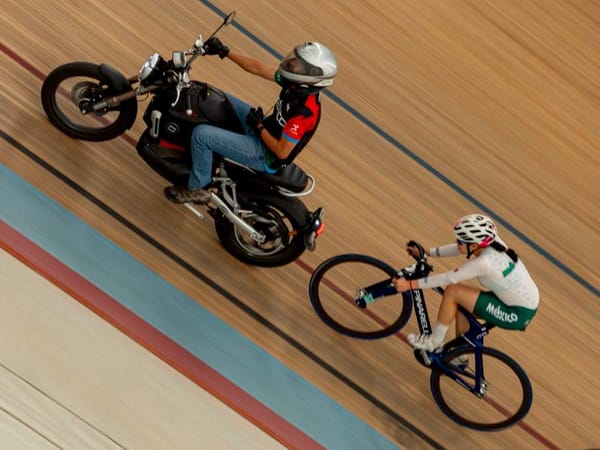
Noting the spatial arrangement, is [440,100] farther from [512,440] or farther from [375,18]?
[512,440]

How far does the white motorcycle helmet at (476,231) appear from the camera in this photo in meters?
4.32

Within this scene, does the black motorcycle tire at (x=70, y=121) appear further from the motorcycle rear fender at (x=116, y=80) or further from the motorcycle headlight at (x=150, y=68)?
the motorcycle headlight at (x=150, y=68)

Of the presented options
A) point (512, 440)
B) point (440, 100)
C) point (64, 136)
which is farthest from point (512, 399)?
point (64, 136)

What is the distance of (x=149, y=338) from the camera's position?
4.57 metres

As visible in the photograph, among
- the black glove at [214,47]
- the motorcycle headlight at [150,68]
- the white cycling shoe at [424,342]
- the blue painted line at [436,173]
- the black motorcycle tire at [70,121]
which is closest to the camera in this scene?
the black glove at [214,47]

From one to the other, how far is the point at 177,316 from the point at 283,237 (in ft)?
2.48

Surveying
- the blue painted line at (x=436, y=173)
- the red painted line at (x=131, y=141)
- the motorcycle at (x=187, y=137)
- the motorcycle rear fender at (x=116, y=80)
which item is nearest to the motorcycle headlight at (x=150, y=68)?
the motorcycle at (x=187, y=137)

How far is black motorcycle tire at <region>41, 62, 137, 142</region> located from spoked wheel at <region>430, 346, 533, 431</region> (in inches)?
91.1

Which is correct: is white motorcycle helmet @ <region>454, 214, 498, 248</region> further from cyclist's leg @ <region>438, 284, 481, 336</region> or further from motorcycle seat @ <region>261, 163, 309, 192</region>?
motorcycle seat @ <region>261, 163, 309, 192</region>

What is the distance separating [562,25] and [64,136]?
431cm

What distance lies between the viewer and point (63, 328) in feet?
14.3

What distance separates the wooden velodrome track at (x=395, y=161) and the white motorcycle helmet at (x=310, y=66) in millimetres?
1305

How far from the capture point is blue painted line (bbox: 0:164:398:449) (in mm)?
4633

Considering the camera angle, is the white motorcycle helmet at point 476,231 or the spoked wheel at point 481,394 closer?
the white motorcycle helmet at point 476,231
